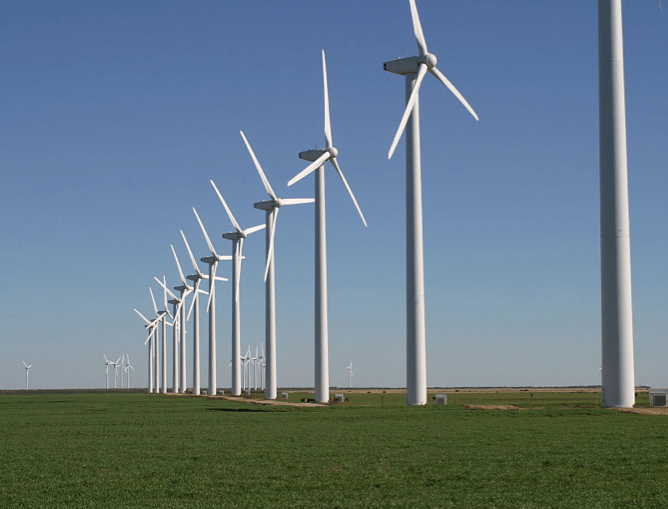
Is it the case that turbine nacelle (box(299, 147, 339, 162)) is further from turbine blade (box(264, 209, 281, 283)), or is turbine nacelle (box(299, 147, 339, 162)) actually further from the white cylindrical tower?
the white cylindrical tower

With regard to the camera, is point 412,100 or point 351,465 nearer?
point 351,465

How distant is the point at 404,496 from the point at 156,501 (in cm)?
716

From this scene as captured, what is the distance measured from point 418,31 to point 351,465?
178 feet

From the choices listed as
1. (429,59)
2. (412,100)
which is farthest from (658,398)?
(429,59)

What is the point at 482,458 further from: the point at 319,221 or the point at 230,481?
the point at 319,221

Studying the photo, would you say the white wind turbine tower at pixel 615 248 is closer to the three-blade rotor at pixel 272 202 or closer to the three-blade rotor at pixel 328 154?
the three-blade rotor at pixel 328 154

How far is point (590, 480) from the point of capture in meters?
24.8

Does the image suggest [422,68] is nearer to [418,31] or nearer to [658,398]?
[418,31]

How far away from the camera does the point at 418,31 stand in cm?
7538

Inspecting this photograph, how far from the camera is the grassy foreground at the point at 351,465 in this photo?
23.0 metres

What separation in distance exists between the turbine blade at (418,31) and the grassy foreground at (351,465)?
38.3m

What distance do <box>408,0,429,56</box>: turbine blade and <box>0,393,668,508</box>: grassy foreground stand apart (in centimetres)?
3830

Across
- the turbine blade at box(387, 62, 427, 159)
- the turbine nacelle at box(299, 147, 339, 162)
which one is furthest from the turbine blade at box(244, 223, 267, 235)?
the turbine blade at box(387, 62, 427, 159)

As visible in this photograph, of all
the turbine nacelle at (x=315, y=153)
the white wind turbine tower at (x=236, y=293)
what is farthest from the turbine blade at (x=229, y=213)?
the turbine nacelle at (x=315, y=153)
